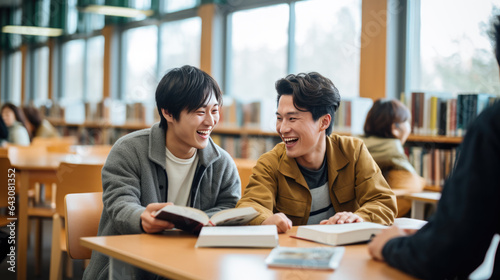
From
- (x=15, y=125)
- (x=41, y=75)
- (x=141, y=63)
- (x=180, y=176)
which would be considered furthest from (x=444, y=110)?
(x=41, y=75)

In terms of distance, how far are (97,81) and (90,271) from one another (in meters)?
8.21

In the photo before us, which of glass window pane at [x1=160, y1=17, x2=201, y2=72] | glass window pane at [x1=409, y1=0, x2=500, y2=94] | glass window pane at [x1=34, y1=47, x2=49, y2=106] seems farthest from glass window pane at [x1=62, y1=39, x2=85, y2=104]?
glass window pane at [x1=409, y1=0, x2=500, y2=94]

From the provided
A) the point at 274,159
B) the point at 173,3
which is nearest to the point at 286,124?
the point at 274,159

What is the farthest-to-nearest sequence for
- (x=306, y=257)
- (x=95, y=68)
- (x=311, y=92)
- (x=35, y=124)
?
(x=95, y=68)
(x=35, y=124)
(x=311, y=92)
(x=306, y=257)

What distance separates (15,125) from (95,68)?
3.60 m

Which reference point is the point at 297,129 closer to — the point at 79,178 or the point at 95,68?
the point at 79,178

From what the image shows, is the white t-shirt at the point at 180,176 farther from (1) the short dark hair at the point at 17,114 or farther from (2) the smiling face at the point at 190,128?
(1) the short dark hair at the point at 17,114

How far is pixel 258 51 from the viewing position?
634 cm

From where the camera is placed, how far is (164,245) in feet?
5.04

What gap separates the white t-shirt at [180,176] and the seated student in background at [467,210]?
108 cm

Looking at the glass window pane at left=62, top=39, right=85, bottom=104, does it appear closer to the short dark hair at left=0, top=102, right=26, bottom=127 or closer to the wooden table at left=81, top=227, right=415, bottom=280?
the short dark hair at left=0, top=102, right=26, bottom=127

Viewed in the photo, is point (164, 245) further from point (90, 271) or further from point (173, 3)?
point (173, 3)

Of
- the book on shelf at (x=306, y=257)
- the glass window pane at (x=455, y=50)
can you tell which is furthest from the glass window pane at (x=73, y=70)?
the book on shelf at (x=306, y=257)

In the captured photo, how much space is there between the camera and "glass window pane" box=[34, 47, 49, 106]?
37.9 ft
